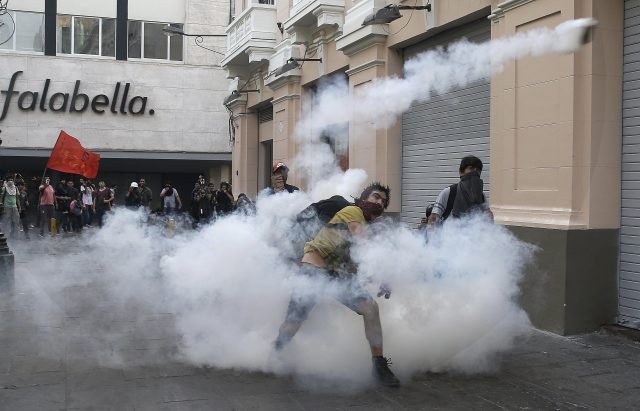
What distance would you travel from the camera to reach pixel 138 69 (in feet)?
87.5

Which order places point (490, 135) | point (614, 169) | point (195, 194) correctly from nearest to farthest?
point (614, 169)
point (490, 135)
point (195, 194)

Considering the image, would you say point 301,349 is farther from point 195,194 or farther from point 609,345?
point 195,194

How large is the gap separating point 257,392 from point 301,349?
61 centimetres

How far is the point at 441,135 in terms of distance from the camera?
9.62 meters

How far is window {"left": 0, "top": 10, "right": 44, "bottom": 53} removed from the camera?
25016mm

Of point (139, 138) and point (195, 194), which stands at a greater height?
point (139, 138)

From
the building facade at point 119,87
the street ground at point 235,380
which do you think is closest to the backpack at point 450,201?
the street ground at point 235,380

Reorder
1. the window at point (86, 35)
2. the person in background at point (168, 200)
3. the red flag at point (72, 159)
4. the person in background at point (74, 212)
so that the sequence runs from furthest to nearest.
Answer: the window at point (86, 35) < the person in background at point (74, 212) < the person in background at point (168, 200) < the red flag at point (72, 159)

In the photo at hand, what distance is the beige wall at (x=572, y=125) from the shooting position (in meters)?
6.83

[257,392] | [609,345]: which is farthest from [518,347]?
[257,392]

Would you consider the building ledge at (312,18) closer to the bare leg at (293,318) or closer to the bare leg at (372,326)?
Result: the bare leg at (293,318)

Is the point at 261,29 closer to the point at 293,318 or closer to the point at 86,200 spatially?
the point at 86,200

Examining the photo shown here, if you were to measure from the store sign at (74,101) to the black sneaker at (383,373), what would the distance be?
75.8 feet

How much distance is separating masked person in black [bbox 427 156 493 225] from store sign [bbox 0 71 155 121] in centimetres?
2155
